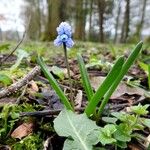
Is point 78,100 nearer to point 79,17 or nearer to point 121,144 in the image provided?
point 121,144

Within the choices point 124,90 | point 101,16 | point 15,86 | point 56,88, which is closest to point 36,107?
point 15,86

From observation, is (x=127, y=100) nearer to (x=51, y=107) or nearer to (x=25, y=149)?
(x=51, y=107)

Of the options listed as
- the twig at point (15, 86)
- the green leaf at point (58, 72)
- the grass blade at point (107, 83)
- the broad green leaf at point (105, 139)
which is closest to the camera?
the broad green leaf at point (105, 139)

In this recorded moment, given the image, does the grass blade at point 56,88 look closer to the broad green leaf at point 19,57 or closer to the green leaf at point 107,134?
the green leaf at point 107,134

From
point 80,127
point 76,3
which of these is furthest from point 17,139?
point 76,3

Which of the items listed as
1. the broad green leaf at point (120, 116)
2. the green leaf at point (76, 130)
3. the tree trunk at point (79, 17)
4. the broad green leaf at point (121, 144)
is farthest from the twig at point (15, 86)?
the tree trunk at point (79, 17)

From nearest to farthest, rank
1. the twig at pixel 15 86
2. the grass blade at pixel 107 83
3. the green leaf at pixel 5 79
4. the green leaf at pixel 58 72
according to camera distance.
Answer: the grass blade at pixel 107 83 < the twig at pixel 15 86 < the green leaf at pixel 5 79 < the green leaf at pixel 58 72

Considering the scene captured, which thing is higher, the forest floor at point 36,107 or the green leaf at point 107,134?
the green leaf at point 107,134

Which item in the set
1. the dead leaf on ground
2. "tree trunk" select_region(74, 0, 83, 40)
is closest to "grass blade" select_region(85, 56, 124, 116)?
the dead leaf on ground
